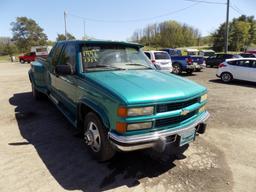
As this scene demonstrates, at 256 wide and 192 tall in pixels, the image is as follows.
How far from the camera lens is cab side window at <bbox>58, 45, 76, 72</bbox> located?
4.23 m

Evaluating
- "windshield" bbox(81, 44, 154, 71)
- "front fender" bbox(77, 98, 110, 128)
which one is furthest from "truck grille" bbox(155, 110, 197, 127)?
"windshield" bbox(81, 44, 154, 71)

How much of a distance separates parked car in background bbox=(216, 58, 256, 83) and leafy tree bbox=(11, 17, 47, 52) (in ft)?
211

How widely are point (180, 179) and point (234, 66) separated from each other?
10868mm

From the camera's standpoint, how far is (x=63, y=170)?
11.5ft

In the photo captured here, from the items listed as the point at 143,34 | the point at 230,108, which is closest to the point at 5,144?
the point at 230,108

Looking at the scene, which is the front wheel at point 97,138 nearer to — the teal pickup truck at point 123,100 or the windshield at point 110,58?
the teal pickup truck at point 123,100

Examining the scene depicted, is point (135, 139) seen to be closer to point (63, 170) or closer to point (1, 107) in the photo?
point (63, 170)

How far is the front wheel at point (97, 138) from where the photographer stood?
3379 mm

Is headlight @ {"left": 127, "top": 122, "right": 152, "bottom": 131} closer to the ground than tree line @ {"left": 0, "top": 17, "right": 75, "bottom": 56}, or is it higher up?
closer to the ground

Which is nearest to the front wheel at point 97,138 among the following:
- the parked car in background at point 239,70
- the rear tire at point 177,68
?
the parked car in background at point 239,70

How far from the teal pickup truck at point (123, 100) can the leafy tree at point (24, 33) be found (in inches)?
2731

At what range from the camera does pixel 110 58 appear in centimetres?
433

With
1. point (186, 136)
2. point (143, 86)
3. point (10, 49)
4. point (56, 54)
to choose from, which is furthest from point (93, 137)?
point (10, 49)

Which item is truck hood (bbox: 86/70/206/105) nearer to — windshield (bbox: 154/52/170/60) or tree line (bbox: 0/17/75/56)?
windshield (bbox: 154/52/170/60)
